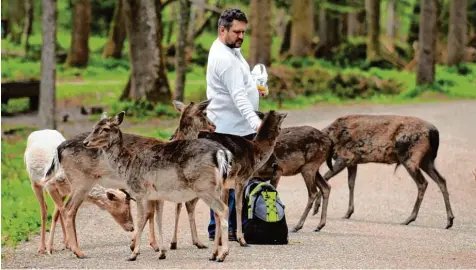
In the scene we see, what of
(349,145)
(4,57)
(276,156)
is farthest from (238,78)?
(4,57)

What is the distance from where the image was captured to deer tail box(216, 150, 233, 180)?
10672 mm

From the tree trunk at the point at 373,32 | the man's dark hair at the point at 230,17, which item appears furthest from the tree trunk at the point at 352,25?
the man's dark hair at the point at 230,17

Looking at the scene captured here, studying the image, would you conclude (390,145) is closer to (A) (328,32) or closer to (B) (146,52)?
(B) (146,52)

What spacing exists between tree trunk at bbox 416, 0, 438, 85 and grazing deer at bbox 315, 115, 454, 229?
64.3 feet

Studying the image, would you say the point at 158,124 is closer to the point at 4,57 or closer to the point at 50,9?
the point at 50,9

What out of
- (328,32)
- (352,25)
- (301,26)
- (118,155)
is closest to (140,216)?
(118,155)

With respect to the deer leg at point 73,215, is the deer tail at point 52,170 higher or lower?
higher

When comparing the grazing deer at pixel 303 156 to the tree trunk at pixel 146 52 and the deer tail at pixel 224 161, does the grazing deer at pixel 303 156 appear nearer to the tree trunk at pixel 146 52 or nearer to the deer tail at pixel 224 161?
the deer tail at pixel 224 161

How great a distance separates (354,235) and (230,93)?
258cm

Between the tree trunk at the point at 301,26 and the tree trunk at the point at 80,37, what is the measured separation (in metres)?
10.8

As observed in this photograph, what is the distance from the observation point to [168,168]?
35.5 ft

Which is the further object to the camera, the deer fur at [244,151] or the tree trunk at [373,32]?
the tree trunk at [373,32]

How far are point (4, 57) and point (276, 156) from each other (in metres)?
38.0

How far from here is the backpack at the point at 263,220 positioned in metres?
12.2
